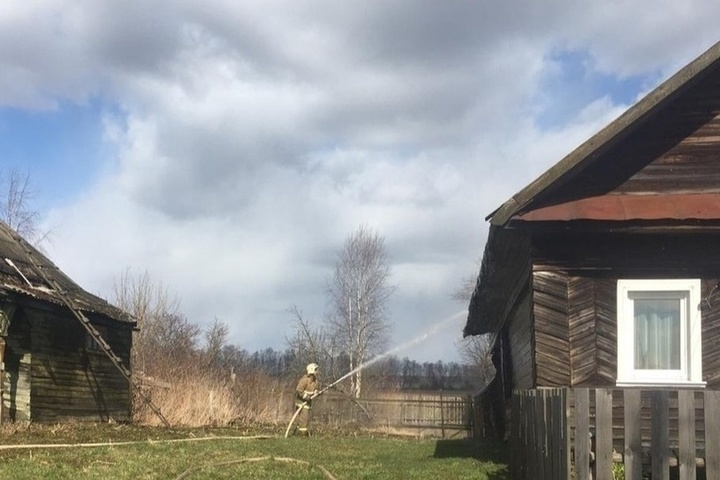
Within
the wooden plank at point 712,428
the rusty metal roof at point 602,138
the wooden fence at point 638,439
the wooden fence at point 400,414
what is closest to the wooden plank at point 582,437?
the wooden fence at point 638,439

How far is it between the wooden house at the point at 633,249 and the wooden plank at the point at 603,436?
3636mm

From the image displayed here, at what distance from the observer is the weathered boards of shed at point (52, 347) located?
68.1 ft

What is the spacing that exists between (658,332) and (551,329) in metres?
1.37

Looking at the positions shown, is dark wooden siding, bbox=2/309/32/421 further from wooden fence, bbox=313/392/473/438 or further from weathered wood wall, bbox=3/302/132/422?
wooden fence, bbox=313/392/473/438

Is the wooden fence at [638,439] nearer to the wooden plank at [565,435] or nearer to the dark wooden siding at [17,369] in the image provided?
the wooden plank at [565,435]

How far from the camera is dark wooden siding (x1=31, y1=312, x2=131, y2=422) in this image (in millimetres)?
21594

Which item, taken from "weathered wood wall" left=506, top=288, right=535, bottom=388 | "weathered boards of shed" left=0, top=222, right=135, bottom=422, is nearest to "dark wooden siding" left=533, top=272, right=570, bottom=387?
"weathered wood wall" left=506, top=288, right=535, bottom=388

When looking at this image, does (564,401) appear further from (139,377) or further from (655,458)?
(139,377)

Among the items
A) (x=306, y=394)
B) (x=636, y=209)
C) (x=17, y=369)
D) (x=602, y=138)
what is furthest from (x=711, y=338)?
(x=17, y=369)

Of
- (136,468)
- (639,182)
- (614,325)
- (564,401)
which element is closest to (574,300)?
(614,325)

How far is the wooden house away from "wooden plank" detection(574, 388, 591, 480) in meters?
3.66

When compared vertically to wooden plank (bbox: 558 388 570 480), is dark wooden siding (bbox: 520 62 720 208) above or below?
above

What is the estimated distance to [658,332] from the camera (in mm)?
11000

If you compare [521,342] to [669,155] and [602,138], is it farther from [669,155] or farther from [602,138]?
[602,138]
